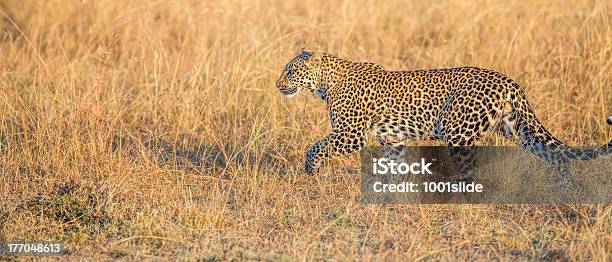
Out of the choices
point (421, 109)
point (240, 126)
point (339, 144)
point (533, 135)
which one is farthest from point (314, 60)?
point (533, 135)

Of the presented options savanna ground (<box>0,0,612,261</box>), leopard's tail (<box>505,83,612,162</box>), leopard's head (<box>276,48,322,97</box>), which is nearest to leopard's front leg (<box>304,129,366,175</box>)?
savanna ground (<box>0,0,612,261</box>)

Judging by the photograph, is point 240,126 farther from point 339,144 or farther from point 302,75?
point 339,144

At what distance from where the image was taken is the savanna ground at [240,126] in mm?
7023

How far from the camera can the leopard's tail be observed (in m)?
7.75

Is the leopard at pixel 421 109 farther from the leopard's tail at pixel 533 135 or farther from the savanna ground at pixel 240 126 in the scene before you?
the savanna ground at pixel 240 126

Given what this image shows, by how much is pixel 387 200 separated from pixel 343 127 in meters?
0.78

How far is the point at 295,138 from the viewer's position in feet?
31.9

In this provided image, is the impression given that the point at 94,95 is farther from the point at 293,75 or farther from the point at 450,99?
the point at 450,99

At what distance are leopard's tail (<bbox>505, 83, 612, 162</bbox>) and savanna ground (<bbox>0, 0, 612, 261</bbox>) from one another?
1.49ft

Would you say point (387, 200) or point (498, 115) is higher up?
point (498, 115)

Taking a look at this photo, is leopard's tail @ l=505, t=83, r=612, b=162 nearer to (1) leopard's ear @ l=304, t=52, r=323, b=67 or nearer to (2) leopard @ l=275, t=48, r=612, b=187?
(2) leopard @ l=275, t=48, r=612, b=187

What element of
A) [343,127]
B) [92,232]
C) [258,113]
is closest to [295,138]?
[258,113]

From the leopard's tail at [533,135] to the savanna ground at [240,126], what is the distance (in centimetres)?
45

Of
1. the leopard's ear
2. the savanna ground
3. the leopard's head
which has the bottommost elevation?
the savanna ground
